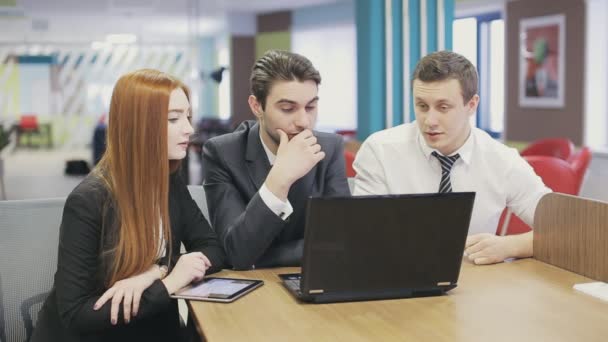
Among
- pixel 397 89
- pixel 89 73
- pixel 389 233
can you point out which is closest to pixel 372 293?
pixel 389 233

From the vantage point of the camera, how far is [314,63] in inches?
270

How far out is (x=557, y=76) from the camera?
7.31m

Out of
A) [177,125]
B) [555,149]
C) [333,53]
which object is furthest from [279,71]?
[333,53]

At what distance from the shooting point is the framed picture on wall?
726 centimetres

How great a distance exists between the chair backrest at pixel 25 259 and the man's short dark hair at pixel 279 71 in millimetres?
751

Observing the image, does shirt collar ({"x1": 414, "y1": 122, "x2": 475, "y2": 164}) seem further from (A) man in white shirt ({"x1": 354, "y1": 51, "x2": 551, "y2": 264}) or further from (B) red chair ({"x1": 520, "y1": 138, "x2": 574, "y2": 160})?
(B) red chair ({"x1": 520, "y1": 138, "x2": 574, "y2": 160})

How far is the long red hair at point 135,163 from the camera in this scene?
5.98 feet

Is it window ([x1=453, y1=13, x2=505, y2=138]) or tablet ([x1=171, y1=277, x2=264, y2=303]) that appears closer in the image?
tablet ([x1=171, y1=277, x2=264, y2=303])

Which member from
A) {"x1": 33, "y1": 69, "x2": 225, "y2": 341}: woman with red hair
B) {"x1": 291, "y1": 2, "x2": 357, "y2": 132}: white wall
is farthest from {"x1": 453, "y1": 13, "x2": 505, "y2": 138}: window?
{"x1": 33, "y1": 69, "x2": 225, "y2": 341}: woman with red hair

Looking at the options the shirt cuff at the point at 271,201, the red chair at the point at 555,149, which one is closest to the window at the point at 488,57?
the red chair at the point at 555,149

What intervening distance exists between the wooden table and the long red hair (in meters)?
0.23

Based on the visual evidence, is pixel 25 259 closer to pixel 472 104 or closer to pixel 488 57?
pixel 472 104

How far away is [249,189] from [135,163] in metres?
0.53

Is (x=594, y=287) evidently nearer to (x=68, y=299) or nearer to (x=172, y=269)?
(x=172, y=269)
